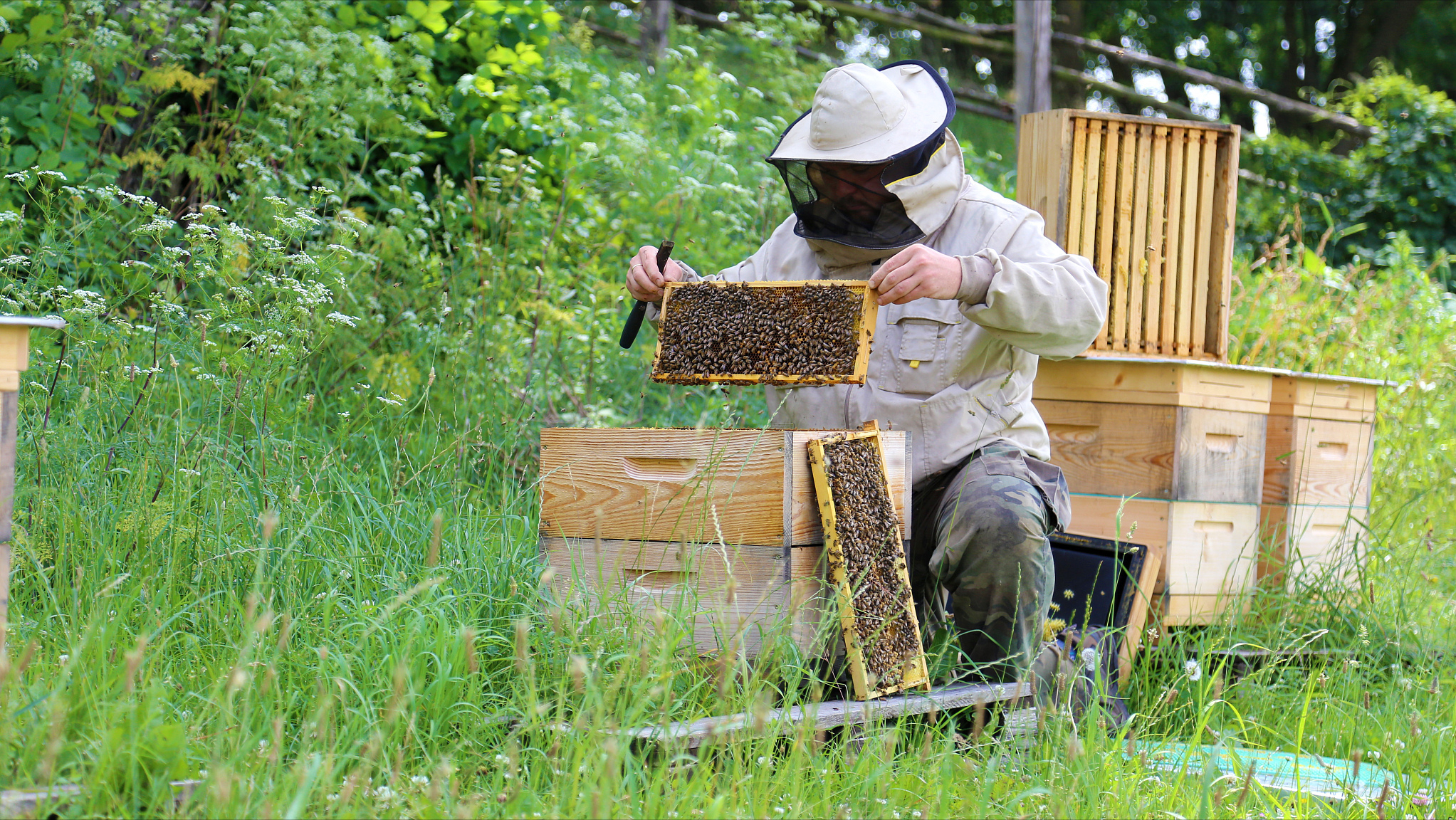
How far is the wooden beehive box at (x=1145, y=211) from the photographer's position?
4.48 metres

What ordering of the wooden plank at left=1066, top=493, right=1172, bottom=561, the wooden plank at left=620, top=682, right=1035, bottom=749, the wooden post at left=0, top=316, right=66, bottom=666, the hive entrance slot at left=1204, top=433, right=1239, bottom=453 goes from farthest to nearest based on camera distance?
the hive entrance slot at left=1204, top=433, right=1239, bottom=453 < the wooden plank at left=1066, top=493, right=1172, bottom=561 < the wooden plank at left=620, top=682, right=1035, bottom=749 < the wooden post at left=0, top=316, right=66, bottom=666

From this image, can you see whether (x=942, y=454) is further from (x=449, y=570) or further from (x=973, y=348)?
(x=449, y=570)

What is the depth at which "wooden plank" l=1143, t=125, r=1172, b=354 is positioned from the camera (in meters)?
4.55

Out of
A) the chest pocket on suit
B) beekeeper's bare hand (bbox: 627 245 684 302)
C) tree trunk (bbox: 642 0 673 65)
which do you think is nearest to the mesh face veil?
Answer: the chest pocket on suit

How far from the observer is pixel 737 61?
492 inches

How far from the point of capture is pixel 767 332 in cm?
310

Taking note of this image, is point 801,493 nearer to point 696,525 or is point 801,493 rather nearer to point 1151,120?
point 696,525

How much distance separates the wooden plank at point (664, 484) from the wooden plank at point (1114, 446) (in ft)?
6.73

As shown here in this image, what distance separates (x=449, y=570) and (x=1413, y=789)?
2.61 metres

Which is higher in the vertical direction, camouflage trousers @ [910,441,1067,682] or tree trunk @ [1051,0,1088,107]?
tree trunk @ [1051,0,1088,107]

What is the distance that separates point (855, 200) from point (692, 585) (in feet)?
4.16

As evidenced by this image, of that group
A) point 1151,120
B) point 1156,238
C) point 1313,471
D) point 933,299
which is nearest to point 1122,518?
point 1313,471

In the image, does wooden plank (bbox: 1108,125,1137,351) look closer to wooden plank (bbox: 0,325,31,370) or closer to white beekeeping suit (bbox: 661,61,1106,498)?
white beekeeping suit (bbox: 661,61,1106,498)

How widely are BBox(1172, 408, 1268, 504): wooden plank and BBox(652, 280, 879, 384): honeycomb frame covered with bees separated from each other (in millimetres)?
1724
